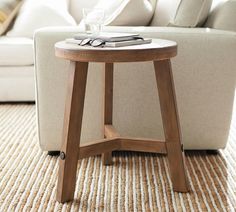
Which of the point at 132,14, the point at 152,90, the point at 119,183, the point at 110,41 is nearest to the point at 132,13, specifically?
the point at 132,14

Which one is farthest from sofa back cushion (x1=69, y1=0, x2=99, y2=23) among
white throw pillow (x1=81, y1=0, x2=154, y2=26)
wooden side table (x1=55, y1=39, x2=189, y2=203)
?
wooden side table (x1=55, y1=39, x2=189, y2=203)

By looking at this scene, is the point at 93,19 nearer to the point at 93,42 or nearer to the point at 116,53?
the point at 93,42

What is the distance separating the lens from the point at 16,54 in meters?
2.96

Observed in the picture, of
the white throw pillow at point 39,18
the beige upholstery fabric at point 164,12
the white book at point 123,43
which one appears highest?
the white book at point 123,43

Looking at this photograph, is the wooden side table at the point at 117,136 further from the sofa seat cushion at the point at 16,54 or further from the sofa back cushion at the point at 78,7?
the sofa back cushion at the point at 78,7

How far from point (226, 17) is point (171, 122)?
24.3 inches

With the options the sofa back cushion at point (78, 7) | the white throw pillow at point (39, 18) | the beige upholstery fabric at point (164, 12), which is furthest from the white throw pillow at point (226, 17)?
the sofa back cushion at point (78, 7)

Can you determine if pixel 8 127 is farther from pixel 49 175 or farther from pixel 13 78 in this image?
pixel 49 175

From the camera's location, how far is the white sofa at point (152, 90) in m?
1.91

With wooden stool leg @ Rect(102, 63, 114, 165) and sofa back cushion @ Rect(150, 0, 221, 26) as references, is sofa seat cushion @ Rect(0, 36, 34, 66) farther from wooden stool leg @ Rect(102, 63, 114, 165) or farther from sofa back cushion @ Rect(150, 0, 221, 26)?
wooden stool leg @ Rect(102, 63, 114, 165)

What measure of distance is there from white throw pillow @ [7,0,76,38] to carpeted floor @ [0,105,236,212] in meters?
1.28

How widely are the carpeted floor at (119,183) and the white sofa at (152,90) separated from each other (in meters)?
0.11

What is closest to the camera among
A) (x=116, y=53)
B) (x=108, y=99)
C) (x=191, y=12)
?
(x=116, y=53)

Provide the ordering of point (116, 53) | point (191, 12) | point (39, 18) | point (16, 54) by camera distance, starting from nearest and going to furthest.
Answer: point (116, 53)
point (191, 12)
point (16, 54)
point (39, 18)
